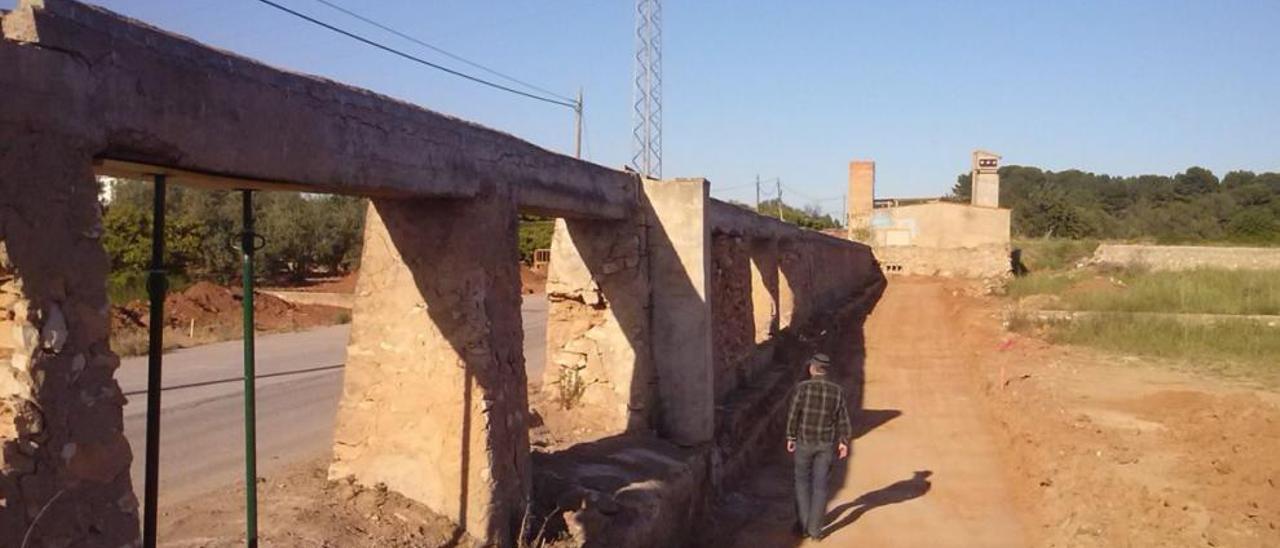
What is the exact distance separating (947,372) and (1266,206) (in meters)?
64.4

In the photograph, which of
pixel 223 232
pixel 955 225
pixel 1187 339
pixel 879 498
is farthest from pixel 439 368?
pixel 955 225

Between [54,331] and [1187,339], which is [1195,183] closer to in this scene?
[1187,339]

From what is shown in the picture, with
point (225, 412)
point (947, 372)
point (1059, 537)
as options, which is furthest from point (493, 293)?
point (947, 372)

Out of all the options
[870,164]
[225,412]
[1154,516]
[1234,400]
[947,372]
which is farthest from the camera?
[870,164]

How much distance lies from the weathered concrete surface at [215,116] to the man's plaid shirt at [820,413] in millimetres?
3870

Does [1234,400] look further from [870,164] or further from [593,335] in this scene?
[870,164]

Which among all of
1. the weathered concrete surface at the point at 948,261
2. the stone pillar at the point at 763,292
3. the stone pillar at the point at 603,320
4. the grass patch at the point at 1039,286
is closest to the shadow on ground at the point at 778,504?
the stone pillar at the point at 603,320

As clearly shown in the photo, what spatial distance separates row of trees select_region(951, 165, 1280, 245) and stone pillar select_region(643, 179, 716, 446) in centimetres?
5552

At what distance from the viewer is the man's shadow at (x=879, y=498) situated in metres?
9.23

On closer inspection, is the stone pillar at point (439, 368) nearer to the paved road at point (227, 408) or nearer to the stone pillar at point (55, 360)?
the paved road at point (227, 408)

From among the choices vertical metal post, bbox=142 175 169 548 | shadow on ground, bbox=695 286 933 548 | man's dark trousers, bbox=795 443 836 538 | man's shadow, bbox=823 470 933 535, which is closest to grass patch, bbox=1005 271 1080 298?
shadow on ground, bbox=695 286 933 548

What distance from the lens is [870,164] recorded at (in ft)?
162

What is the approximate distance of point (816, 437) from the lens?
859 cm

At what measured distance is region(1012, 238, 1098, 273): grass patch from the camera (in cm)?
4616
